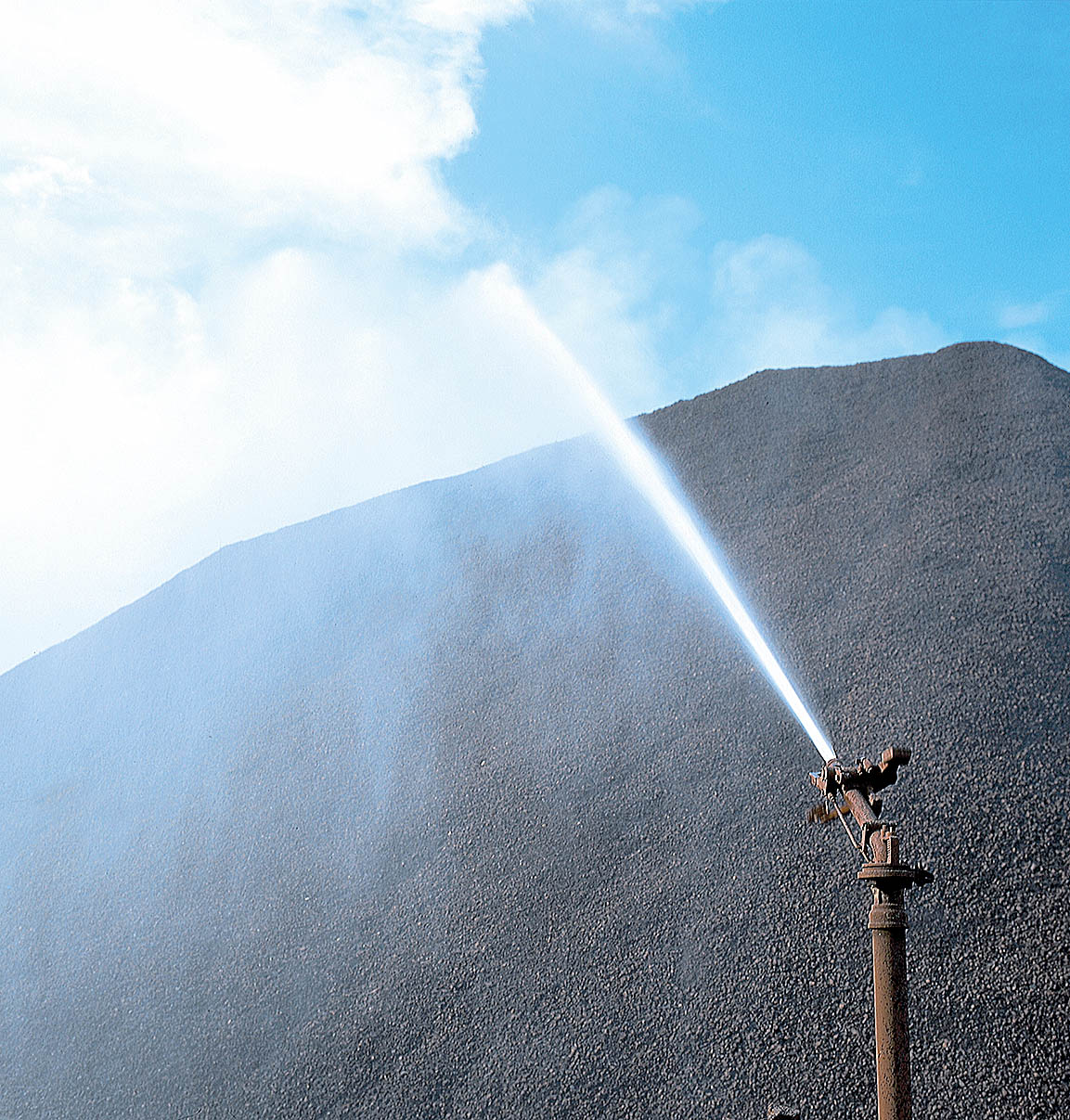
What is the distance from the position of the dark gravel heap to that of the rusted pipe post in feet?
9.73

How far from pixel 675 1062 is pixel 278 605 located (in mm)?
10297

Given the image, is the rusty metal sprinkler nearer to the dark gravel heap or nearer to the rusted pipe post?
the rusted pipe post

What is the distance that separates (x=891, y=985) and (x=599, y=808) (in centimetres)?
545

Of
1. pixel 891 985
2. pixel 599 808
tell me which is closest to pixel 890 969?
pixel 891 985

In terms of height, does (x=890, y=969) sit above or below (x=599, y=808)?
below

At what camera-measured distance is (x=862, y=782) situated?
138 inches

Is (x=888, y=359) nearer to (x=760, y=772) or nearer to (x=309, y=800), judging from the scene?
(x=760, y=772)

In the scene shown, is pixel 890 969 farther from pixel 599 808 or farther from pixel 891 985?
pixel 599 808

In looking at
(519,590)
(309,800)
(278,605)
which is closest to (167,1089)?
(309,800)

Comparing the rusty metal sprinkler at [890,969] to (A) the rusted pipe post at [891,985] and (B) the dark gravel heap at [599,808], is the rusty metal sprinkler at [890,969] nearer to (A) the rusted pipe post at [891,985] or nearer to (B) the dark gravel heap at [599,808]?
(A) the rusted pipe post at [891,985]

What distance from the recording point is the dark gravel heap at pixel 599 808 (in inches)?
247

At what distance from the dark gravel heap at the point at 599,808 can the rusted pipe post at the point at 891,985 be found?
2.97m

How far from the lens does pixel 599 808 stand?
329 inches

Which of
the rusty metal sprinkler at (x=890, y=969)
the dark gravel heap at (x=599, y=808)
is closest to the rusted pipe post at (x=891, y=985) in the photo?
the rusty metal sprinkler at (x=890, y=969)
